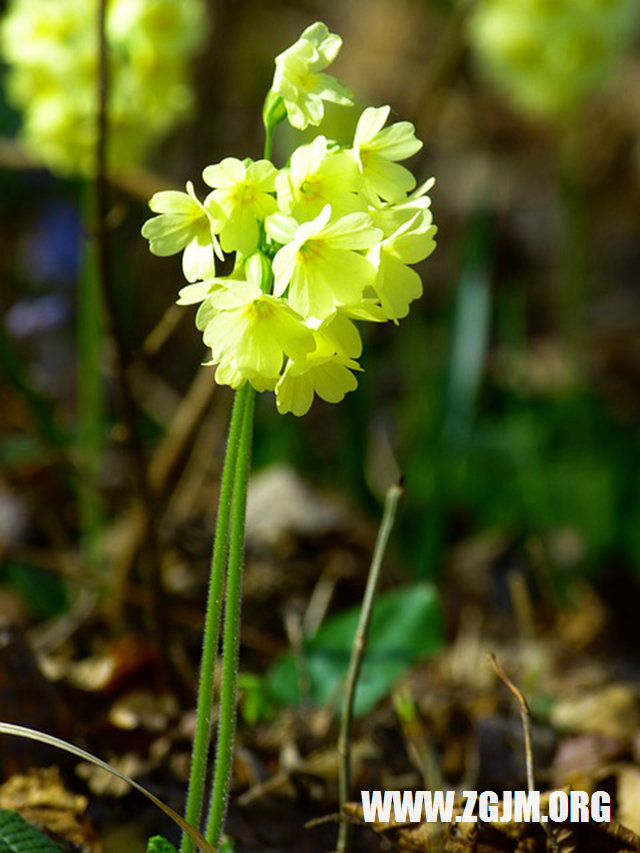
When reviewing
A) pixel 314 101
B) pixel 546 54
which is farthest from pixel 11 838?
pixel 546 54

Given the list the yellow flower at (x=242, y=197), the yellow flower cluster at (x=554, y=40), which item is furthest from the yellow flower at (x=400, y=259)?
the yellow flower cluster at (x=554, y=40)

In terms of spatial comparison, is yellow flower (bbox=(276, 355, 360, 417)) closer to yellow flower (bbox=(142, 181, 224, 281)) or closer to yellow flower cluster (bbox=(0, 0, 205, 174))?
yellow flower (bbox=(142, 181, 224, 281))

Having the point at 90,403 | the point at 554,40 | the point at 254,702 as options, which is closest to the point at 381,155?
the point at 254,702

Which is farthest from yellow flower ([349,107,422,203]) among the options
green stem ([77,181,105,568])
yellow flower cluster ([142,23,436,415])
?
green stem ([77,181,105,568])

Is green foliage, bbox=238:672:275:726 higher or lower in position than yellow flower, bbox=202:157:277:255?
lower

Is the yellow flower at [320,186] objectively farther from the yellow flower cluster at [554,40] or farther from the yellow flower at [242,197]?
the yellow flower cluster at [554,40]

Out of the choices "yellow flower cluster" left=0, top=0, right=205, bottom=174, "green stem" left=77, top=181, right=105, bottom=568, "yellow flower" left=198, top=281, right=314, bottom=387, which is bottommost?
"yellow flower" left=198, top=281, right=314, bottom=387

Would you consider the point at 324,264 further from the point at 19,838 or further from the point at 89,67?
the point at 89,67
